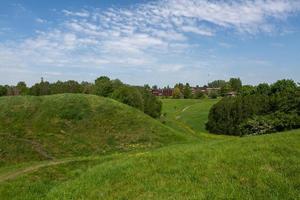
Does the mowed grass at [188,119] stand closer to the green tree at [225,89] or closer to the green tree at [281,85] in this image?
the green tree at [281,85]

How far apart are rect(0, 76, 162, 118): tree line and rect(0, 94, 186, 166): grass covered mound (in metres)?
35.7

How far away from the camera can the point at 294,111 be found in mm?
57625

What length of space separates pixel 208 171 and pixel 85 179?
17.1ft

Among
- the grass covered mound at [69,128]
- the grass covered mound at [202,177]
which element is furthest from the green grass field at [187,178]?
the grass covered mound at [69,128]

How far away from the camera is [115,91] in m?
86.4

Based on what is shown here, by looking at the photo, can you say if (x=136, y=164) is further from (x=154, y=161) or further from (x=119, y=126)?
(x=119, y=126)

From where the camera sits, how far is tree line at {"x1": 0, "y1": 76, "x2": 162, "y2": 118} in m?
84.4

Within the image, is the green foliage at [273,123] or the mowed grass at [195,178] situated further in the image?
the green foliage at [273,123]

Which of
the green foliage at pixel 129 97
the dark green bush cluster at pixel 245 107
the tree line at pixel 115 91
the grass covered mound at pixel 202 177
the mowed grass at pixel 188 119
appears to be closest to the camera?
the grass covered mound at pixel 202 177

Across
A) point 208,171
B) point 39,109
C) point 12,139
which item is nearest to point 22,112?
point 39,109

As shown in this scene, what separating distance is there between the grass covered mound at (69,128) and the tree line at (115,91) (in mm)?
35687

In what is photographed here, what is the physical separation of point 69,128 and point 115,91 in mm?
47085

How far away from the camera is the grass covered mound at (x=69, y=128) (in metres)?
33.4

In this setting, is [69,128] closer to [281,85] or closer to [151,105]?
[151,105]
